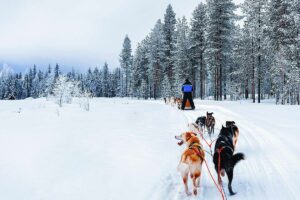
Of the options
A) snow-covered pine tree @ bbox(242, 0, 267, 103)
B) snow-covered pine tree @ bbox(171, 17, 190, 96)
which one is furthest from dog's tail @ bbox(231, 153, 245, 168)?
snow-covered pine tree @ bbox(171, 17, 190, 96)

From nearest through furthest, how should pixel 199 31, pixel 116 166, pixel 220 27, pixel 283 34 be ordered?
pixel 116 166
pixel 283 34
pixel 220 27
pixel 199 31

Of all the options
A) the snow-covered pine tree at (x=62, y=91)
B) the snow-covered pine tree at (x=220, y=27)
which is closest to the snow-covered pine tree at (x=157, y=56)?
the snow-covered pine tree at (x=220, y=27)

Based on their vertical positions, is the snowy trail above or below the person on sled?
below

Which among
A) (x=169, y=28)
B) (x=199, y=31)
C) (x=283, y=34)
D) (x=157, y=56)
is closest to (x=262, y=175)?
(x=283, y=34)

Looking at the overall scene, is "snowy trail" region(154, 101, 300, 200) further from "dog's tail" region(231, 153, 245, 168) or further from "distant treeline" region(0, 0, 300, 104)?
"distant treeline" region(0, 0, 300, 104)

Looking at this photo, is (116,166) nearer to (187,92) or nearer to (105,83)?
(187,92)

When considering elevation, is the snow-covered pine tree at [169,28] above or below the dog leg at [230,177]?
above

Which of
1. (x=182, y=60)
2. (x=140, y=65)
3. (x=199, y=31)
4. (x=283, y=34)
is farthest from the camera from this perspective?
(x=140, y=65)

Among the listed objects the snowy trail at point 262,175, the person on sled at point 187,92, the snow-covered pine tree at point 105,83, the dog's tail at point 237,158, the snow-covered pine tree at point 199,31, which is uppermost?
the snow-covered pine tree at point 199,31

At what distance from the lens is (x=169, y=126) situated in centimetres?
1318

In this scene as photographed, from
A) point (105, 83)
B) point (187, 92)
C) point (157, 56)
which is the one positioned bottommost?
point (187, 92)

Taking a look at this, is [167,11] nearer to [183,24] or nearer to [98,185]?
[183,24]

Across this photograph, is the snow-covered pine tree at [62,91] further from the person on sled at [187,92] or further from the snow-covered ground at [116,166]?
the snow-covered ground at [116,166]

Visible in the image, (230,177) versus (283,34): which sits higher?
(283,34)
